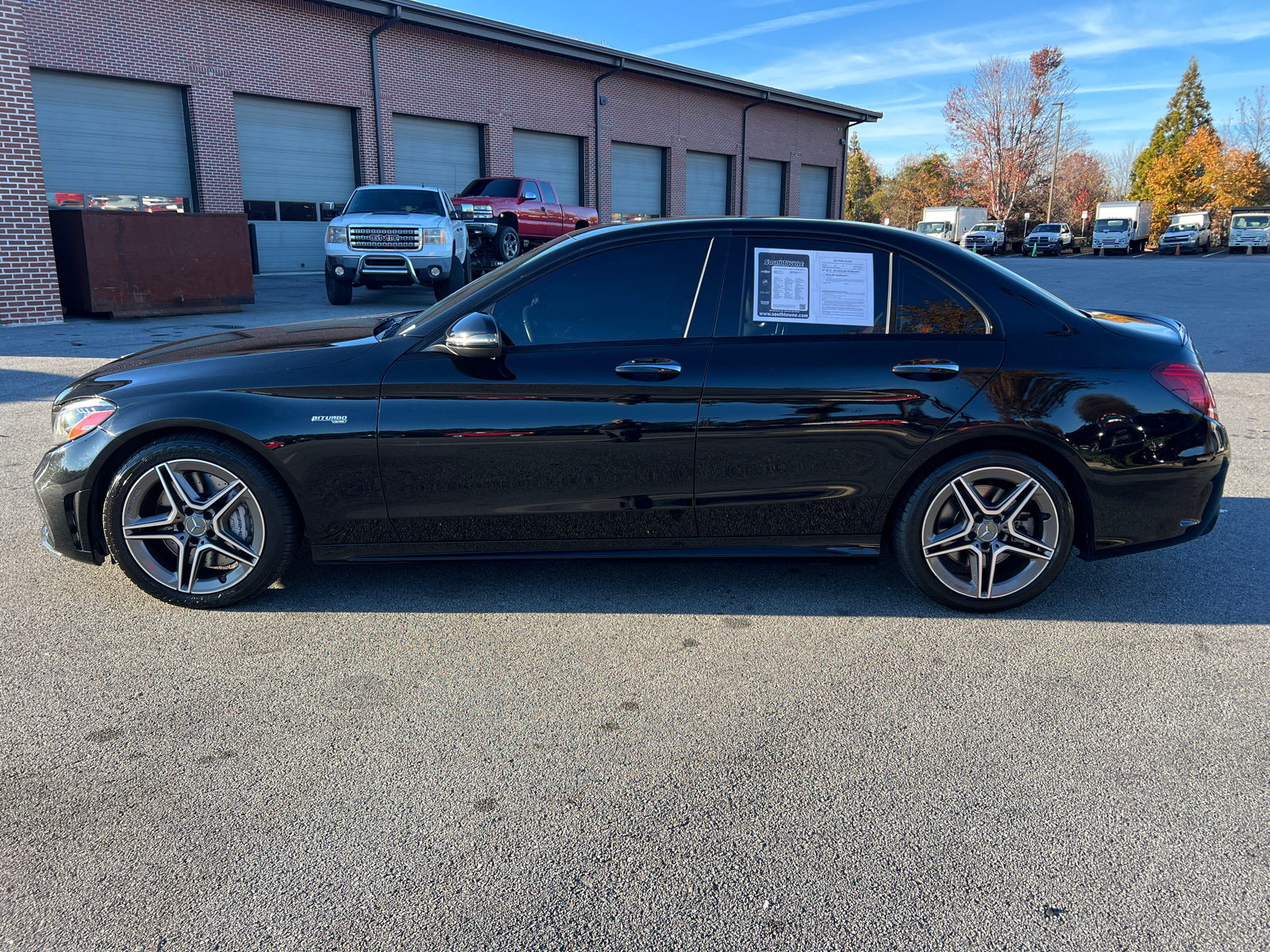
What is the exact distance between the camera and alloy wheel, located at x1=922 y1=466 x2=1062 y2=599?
12.7 feet

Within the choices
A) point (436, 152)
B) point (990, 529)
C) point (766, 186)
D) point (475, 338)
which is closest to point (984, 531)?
point (990, 529)

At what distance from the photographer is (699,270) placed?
3.90 meters

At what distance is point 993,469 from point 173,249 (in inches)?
586

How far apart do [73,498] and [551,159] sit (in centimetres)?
2907

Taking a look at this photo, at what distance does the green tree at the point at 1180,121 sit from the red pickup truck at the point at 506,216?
78842mm

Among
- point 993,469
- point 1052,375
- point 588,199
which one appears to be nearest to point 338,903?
point 993,469

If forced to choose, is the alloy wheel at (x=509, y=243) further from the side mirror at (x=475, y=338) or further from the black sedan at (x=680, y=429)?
the side mirror at (x=475, y=338)

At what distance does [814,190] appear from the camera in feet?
142

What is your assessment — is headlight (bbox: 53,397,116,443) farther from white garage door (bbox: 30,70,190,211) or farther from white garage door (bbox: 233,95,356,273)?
white garage door (bbox: 233,95,356,273)

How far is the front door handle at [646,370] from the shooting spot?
3732 millimetres

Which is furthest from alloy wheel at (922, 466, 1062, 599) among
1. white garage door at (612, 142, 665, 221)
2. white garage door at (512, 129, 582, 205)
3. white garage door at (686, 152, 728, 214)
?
white garage door at (686, 152, 728, 214)

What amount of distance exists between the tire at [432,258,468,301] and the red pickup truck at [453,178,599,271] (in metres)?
4.54

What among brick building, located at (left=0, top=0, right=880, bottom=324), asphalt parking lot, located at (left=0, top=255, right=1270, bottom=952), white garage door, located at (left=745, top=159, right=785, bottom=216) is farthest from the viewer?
white garage door, located at (left=745, top=159, right=785, bottom=216)

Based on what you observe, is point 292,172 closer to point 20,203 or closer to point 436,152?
point 436,152
